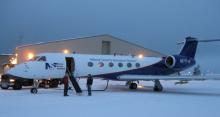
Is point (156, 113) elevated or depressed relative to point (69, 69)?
depressed

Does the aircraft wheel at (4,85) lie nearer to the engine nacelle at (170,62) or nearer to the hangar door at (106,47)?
the engine nacelle at (170,62)

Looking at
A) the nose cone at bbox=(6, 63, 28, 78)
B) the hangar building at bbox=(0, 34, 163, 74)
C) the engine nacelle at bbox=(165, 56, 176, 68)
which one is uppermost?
the hangar building at bbox=(0, 34, 163, 74)

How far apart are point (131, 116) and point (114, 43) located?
3562 centimetres

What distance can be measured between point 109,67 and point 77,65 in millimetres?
2583

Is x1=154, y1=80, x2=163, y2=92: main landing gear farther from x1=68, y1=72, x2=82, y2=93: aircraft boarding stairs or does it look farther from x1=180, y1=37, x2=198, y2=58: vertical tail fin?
x1=68, y1=72, x2=82, y2=93: aircraft boarding stairs

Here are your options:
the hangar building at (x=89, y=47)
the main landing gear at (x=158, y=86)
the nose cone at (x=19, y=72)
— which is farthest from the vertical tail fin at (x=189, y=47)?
the hangar building at (x=89, y=47)

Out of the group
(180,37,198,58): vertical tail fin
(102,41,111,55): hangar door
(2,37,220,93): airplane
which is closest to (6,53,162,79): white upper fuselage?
(2,37,220,93): airplane

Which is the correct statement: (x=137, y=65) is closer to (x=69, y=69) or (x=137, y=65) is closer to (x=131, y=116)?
(x=69, y=69)

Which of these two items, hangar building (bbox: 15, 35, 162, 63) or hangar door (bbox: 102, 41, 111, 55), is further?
hangar door (bbox: 102, 41, 111, 55)

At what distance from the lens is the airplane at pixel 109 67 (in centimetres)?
2006

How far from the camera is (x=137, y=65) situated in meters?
25.0

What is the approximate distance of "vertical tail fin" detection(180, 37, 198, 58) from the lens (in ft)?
88.7

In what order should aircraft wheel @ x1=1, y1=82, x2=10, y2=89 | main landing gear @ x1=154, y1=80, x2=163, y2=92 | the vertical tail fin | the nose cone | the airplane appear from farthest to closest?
the vertical tail fin → main landing gear @ x1=154, y1=80, x2=163, y2=92 → aircraft wheel @ x1=1, y1=82, x2=10, y2=89 → the airplane → the nose cone

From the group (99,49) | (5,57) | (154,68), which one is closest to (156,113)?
(154,68)
